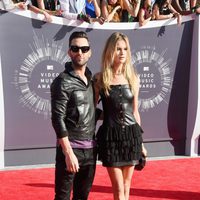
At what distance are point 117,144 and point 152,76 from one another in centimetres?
442

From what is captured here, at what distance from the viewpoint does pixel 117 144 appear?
3.12 m

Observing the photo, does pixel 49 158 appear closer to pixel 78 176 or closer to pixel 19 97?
pixel 19 97

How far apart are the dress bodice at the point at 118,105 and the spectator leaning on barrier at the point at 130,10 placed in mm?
4407

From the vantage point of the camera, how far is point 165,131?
757 centimetres

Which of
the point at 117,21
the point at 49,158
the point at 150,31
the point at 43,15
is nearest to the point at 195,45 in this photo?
the point at 150,31

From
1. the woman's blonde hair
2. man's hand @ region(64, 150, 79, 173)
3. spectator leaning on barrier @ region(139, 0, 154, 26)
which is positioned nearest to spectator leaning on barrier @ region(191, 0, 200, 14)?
spectator leaning on barrier @ region(139, 0, 154, 26)

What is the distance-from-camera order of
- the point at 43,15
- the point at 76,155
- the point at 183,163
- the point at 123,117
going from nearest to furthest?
the point at 76,155, the point at 123,117, the point at 43,15, the point at 183,163

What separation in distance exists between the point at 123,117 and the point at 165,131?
4.58m

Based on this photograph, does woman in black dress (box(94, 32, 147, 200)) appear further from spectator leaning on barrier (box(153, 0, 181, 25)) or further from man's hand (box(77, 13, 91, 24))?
spectator leaning on barrier (box(153, 0, 181, 25))

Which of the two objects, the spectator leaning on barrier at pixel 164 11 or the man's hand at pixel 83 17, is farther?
the spectator leaning on barrier at pixel 164 11

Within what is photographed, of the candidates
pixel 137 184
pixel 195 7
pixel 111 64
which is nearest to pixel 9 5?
pixel 137 184

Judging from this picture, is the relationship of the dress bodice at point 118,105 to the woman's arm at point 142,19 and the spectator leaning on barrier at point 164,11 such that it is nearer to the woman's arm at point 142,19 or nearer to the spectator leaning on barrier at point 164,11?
the woman's arm at point 142,19

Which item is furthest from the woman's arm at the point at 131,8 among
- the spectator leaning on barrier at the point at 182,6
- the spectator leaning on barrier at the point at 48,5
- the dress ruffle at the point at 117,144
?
the dress ruffle at the point at 117,144

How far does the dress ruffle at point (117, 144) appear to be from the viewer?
310 centimetres
